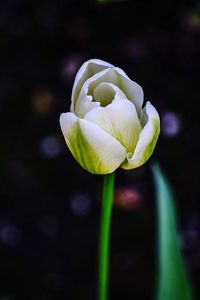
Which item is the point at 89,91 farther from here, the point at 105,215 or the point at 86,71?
the point at 105,215

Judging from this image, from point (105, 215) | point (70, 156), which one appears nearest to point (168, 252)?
point (105, 215)

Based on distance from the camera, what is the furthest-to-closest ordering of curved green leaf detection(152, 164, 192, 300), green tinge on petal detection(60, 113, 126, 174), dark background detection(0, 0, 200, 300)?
dark background detection(0, 0, 200, 300) → curved green leaf detection(152, 164, 192, 300) → green tinge on petal detection(60, 113, 126, 174)

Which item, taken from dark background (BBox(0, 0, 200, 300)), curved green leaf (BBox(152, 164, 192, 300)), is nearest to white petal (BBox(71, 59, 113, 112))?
curved green leaf (BBox(152, 164, 192, 300))

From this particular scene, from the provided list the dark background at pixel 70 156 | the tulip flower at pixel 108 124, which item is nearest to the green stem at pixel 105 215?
the tulip flower at pixel 108 124

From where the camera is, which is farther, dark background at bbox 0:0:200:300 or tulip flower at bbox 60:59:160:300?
dark background at bbox 0:0:200:300

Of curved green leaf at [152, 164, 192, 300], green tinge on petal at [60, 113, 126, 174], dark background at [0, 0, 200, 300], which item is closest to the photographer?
green tinge on petal at [60, 113, 126, 174]

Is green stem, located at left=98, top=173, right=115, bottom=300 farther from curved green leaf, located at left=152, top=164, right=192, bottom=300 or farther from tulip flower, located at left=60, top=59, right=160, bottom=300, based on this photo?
curved green leaf, located at left=152, top=164, right=192, bottom=300

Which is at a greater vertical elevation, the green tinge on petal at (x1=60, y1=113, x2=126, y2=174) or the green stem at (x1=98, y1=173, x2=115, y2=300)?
the green tinge on petal at (x1=60, y1=113, x2=126, y2=174)
